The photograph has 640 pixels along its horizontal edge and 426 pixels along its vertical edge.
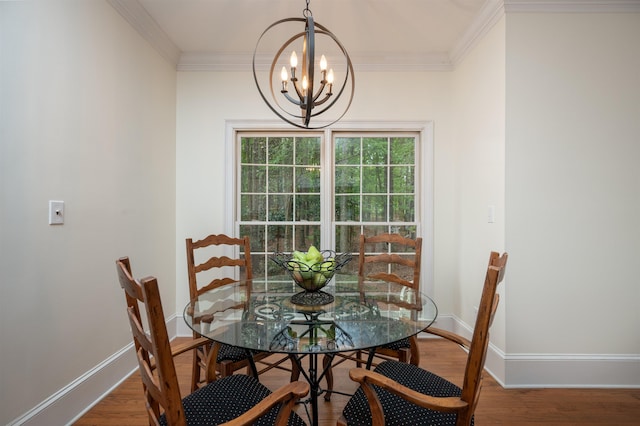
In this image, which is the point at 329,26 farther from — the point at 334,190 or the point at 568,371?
the point at 568,371

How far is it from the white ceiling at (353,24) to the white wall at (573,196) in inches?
12.3

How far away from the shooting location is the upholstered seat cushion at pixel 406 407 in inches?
45.6

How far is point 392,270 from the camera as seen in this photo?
334 centimetres

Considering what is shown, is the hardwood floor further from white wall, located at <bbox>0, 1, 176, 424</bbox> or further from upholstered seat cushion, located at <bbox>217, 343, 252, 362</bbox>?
upholstered seat cushion, located at <bbox>217, 343, 252, 362</bbox>

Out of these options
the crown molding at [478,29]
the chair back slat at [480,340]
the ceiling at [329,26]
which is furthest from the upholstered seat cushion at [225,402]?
the crown molding at [478,29]

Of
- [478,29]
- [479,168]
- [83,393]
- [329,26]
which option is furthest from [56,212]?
[478,29]

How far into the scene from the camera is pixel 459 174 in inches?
120

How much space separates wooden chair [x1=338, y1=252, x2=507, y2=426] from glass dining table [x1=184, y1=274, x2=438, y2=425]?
16 cm

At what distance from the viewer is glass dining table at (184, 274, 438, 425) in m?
1.21

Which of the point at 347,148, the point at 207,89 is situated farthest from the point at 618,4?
the point at 207,89

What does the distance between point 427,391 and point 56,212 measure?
7.14 ft

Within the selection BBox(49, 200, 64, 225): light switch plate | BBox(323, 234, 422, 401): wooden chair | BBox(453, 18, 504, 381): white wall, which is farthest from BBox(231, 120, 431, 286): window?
BBox(49, 200, 64, 225): light switch plate

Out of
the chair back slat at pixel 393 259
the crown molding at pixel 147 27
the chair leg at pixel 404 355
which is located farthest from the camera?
the crown molding at pixel 147 27

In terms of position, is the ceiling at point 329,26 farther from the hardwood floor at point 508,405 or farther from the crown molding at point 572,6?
the hardwood floor at point 508,405
